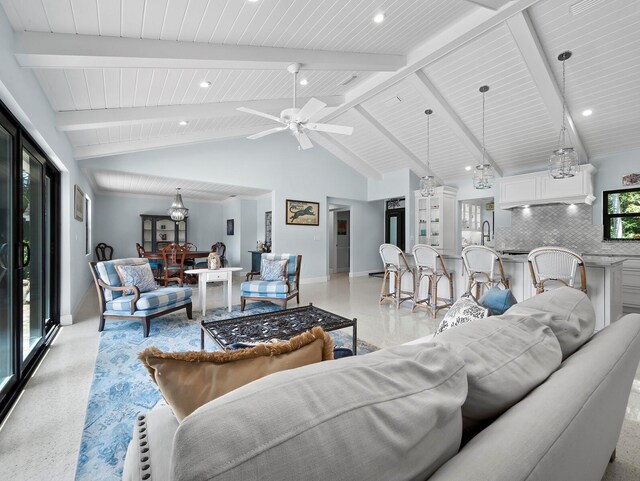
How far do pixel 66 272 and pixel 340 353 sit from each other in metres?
3.91

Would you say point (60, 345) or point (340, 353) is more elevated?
point (340, 353)

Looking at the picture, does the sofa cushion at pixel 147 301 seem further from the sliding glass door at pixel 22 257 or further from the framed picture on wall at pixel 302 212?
the framed picture on wall at pixel 302 212

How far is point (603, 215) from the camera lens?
5270mm

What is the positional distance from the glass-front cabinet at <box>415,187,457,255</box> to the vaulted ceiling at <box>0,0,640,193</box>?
1309mm

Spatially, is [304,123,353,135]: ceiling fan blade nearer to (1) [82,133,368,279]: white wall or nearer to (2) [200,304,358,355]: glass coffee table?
(2) [200,304,358,355]: glass coffee table

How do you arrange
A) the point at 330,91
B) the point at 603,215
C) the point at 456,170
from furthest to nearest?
the point at 456,170 → the point at 603,215 → the point at 330,91

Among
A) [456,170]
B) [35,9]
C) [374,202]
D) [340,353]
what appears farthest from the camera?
[374,202]

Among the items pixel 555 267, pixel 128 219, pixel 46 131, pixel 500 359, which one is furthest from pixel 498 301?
pixel 128 219

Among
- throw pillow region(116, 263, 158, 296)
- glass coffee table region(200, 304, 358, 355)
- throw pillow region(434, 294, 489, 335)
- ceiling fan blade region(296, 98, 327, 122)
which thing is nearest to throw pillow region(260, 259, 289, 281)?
throw pillow region(116, 263, 158, 296)

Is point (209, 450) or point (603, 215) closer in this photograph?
point (209, 450)

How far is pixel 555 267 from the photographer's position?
3.37 metres

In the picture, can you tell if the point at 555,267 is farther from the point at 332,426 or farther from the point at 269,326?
the point at 332,426

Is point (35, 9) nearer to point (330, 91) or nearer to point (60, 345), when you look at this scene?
point (60, 345)

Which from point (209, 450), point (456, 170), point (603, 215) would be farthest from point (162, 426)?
point (456, 170)
